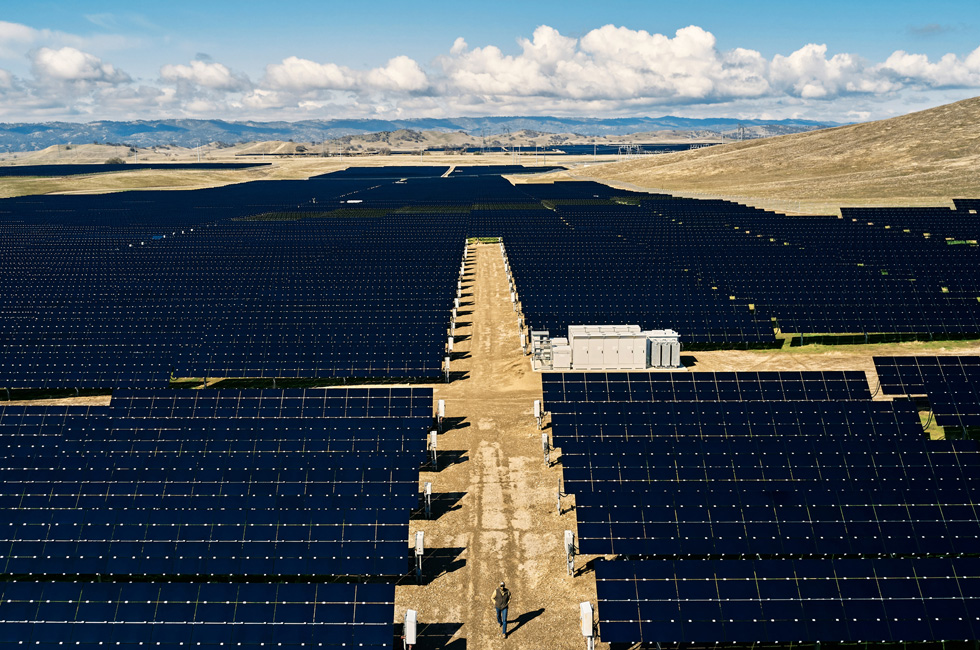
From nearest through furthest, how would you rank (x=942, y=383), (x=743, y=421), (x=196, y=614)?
1. (x=196, y=614)
2. (x=743, y=421)
3. (x=942, y=383)

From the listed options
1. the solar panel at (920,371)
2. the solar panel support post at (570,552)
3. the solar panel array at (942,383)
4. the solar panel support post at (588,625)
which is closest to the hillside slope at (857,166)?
the solar panel at (920,371)

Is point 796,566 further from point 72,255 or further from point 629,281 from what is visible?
point 72,255

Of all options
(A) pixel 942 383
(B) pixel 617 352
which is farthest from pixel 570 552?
(A) pixel 942 383

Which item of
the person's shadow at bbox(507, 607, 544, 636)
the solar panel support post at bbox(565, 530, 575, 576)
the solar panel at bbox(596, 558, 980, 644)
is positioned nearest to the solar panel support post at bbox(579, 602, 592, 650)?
the solar panel at bbox(596, 558, 980, 644)

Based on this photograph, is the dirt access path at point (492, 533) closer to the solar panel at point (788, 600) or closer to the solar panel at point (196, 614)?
the solar panel at point (788, 600)

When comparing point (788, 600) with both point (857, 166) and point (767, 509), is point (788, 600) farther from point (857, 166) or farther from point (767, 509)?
point (857, 166)
